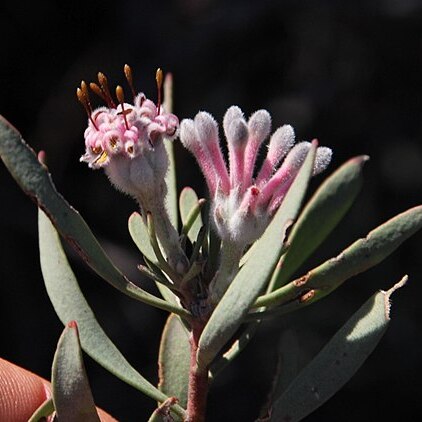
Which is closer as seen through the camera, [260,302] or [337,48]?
[260,302]

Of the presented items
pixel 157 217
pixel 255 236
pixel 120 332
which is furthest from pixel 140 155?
pixel 120 332

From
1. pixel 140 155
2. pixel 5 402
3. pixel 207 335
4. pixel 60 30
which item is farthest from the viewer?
pixel 60 30

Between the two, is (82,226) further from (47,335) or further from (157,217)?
(47,335)

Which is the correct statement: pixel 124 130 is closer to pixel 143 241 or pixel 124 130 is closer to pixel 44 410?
pixel 143 241

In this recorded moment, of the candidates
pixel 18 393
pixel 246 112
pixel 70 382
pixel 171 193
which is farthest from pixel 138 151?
pixel 246 112

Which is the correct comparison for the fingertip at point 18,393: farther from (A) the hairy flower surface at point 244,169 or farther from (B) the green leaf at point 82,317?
(A) the hairy flower surface at point 244,169

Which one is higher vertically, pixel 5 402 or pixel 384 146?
pixel 384 146

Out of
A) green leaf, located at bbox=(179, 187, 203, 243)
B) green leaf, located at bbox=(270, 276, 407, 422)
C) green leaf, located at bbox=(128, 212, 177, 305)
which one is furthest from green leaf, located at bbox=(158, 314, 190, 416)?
green leaf, located at bbox=(270, 276, 407, 422)

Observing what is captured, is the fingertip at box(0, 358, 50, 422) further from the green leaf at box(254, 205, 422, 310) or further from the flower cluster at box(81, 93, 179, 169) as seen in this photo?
the green leaf at box(254, 205, 422, 310)
